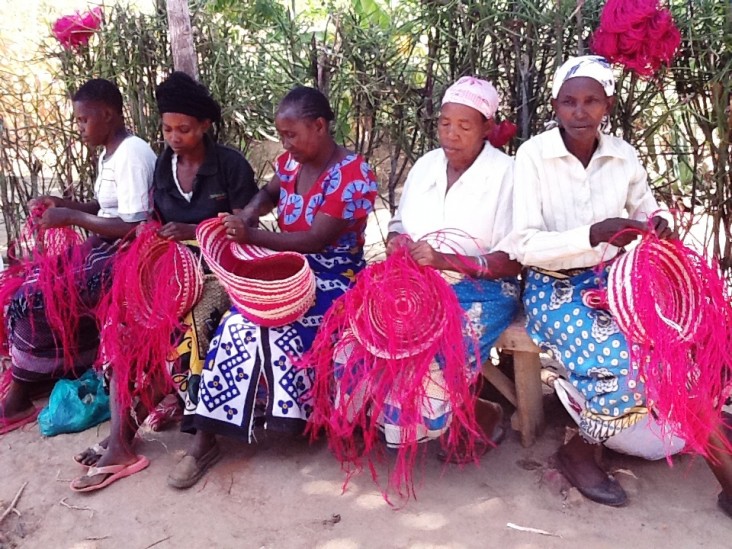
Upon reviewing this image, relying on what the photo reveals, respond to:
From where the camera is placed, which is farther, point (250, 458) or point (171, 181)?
point (171, 181)

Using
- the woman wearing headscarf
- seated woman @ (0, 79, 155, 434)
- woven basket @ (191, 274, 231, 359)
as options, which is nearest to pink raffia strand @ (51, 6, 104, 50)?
seated woman @ (0, 79, 155, 434)

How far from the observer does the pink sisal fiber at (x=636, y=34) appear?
2533 millimetres

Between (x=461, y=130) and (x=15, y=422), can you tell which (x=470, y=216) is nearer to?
(x=461, y=130)

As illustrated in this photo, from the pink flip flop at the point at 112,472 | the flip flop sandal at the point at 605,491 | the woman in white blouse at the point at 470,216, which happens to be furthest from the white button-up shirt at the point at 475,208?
the pink flip flop at the point at 112,472

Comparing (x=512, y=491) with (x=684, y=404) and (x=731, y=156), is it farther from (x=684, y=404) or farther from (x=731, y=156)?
(x=731, y=156)

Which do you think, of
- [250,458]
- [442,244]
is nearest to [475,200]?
[442,244]

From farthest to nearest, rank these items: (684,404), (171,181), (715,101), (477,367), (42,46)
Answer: (42,46) < (171,181) < (715,101) < (477,367) < (684,404)

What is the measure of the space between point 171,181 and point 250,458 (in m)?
1.30

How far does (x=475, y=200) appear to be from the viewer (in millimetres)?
2721

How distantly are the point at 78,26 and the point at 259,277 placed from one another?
190 centimetres

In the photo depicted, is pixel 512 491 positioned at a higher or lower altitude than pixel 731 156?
lower

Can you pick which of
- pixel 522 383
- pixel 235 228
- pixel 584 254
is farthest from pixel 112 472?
pixel 584 254

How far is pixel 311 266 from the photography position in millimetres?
2994

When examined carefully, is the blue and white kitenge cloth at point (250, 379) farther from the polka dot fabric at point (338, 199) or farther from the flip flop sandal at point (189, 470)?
the polka dot fabric at point (338, 199)
